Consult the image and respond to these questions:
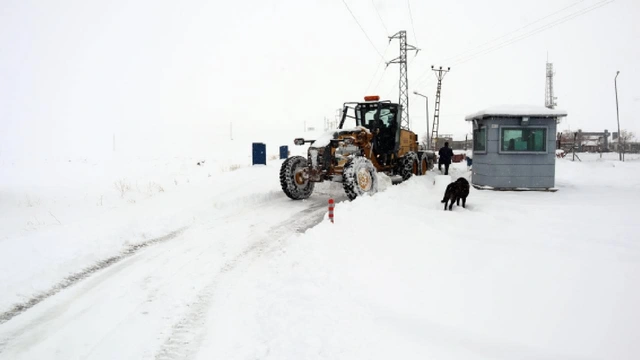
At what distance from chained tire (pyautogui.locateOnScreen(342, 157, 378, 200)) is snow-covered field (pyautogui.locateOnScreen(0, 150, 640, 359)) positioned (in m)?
0.45

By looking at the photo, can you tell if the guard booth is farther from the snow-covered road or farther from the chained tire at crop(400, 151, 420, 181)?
the snow-covered road

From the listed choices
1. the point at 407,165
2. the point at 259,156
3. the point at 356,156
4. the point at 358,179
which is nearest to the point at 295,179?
the point at 356,156

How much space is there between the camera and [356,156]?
31.8ft

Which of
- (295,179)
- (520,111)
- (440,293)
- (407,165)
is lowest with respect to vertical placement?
(440,293)

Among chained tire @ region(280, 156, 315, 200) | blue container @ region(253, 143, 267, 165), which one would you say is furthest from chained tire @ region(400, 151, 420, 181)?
blue container @ region(253, 143, 267, 165)

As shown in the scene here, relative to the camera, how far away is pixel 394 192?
32.7 feet

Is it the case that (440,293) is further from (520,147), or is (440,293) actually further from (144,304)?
(520,147)

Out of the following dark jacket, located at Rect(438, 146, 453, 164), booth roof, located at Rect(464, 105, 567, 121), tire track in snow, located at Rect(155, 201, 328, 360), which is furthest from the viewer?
dark jacket, located at Rect(438, 146, 453, 164)

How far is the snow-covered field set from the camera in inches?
128

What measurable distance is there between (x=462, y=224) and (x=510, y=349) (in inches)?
164

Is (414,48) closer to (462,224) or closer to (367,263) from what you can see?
(462,224)

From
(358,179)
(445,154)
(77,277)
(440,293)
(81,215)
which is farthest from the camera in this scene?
(445,154)

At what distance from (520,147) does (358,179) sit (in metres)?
6.46

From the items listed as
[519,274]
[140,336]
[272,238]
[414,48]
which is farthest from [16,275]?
[414,48]
